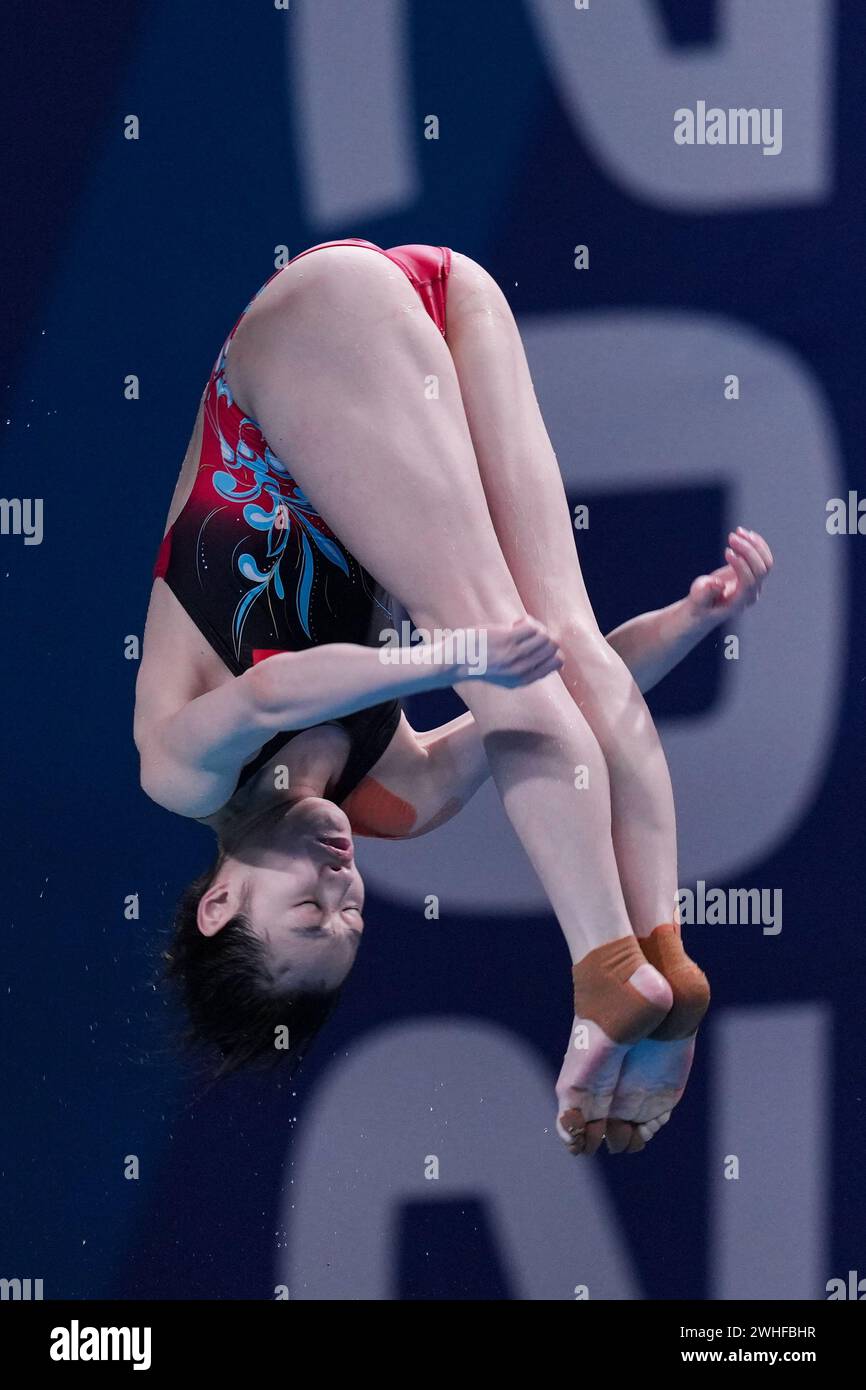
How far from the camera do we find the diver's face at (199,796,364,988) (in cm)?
308

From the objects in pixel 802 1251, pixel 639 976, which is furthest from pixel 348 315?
pixel 802 1251

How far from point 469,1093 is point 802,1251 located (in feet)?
3.05

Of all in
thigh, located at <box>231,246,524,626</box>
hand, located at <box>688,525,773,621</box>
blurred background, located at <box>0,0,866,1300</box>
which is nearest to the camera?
thigh, located at <box>231,246,524,626</box>

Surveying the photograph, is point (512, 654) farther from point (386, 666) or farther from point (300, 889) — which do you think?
point (300, 889)

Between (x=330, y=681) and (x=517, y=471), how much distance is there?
597 mm

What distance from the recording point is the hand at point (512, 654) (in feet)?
8.45

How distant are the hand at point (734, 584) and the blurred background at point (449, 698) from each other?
103 centimetres

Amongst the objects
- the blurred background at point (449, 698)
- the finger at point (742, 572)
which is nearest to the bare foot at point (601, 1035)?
the finger at point (742, 572)

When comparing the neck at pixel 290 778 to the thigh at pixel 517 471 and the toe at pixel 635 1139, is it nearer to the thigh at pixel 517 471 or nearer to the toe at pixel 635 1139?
the thigh at pixel 517 471

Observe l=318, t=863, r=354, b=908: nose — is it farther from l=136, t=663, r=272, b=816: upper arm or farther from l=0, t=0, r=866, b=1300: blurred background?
l=0, t=0, r=866, b=1300: blurred background

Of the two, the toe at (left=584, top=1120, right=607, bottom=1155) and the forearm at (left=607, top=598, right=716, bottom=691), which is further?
the forearm at (left=607, top=598, right=716, bottom=691)

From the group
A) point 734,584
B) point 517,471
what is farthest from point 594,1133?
point 517,471

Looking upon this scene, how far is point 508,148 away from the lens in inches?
160

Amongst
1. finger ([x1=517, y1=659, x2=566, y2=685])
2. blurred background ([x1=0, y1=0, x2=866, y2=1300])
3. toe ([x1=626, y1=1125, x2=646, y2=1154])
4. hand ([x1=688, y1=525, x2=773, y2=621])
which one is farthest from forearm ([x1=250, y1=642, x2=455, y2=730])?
blurred background ([x1=0, y1=0, x2=866, y2=1300])
